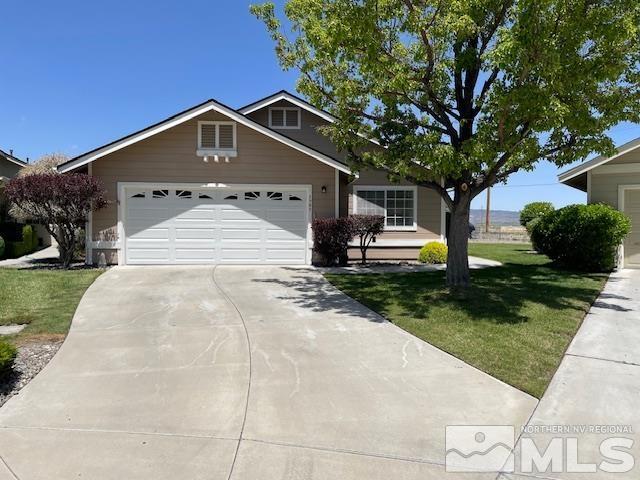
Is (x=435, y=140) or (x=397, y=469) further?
(x=435, y=140)

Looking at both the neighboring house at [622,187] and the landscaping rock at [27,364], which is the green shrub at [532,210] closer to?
the neighboring house at [622,187]

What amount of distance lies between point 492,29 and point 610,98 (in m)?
2.34

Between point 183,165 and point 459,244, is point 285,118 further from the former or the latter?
point 459,244

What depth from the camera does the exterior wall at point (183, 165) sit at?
13.3 meters

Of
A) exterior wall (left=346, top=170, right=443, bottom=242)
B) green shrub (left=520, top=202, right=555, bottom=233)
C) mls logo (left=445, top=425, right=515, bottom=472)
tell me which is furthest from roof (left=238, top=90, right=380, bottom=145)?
green shrub (left=520, top=202, right=555, bottom=233)

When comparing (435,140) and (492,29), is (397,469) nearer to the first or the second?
(435,140)

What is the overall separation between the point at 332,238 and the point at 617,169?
8511 millimetres

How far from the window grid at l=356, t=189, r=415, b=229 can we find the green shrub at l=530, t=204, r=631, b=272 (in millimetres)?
4322

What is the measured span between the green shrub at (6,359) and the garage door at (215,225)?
8801 millimetres

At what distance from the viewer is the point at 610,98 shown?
793 centimetres

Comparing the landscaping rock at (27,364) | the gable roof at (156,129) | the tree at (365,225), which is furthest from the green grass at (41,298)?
the tree at (365,225)

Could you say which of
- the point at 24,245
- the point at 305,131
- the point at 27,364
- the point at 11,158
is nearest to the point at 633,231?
the point at 305,131

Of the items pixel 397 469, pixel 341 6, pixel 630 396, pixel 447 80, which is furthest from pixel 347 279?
pixel 397 469

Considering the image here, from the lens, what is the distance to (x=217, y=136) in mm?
13531
